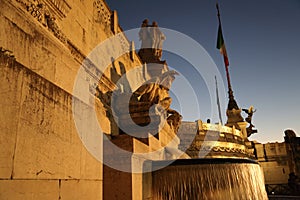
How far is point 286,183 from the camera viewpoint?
2242 centimetres

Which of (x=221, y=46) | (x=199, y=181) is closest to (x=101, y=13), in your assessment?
(x=199, y=181)

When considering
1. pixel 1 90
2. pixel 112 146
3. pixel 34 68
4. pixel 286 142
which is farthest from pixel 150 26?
pixel 286 142

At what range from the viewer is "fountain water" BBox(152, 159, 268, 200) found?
505 centimetres

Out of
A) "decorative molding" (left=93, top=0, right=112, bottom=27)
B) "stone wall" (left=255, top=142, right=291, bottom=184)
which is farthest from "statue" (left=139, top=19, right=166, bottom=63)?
"stone wall" (left=255, top=142, right=291, bottom=184)

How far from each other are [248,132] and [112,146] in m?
29.5

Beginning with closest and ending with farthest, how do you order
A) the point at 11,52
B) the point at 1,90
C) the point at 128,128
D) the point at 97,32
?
the point at 1,90 < the point at 11,52 < the point at 128,128 < the point at 97,32

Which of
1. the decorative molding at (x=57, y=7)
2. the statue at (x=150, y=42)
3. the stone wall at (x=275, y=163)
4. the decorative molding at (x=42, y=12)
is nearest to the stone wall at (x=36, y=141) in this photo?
the decorative molding at (x=42, y=12)

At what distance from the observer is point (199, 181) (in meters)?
5.14

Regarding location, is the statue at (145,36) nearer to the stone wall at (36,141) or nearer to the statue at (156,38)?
the statue at (156,38)

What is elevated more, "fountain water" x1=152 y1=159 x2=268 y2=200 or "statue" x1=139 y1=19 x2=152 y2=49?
"statue" x1=139 y1=19 x2=152 y2=49

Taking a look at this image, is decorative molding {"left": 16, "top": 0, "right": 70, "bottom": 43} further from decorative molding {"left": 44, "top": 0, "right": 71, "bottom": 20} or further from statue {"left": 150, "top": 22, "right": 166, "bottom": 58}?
Answer: statue {"left": 150, "top": 22, "right": 166, "bottom": 58}

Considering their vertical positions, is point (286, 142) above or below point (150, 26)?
below

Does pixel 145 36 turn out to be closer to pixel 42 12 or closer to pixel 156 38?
pixel 156 38

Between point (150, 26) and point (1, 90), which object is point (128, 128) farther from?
point (150, 26)
